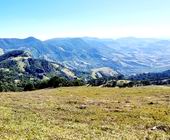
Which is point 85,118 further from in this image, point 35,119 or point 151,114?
point 151,114

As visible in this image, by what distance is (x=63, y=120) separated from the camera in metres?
47.8

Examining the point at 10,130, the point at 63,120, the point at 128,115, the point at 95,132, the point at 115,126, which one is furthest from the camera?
the point at 128,115

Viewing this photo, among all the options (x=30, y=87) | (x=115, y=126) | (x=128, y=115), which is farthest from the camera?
(x=30, y=87)

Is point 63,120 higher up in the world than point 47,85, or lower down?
higher up

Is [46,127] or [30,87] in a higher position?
[46,127]

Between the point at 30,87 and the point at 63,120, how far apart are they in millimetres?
147037

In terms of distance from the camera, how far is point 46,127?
132 ft

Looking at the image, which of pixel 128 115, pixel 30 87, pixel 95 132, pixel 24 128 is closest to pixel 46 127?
pixel 24 128

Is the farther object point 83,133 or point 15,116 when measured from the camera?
point 15,116

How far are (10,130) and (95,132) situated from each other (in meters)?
9.43

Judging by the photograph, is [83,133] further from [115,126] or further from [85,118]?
[85,118]

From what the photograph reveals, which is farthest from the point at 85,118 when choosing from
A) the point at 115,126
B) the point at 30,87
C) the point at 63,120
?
the point at 30,87

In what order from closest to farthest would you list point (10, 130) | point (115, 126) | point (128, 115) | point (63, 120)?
point (10, 130), point (115, 126), point (63, 120), point (128, 115)

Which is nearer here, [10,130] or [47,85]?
[10,130]
